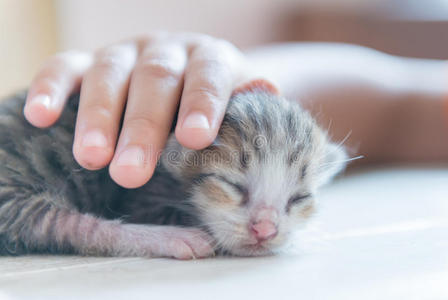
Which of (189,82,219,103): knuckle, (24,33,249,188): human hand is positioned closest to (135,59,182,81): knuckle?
(24,33,249,188): human hand

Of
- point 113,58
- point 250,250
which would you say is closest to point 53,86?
point 113,58

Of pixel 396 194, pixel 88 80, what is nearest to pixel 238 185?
pixel 88 80

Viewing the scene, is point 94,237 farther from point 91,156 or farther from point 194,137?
point 194,137

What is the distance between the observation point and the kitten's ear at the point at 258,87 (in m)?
1.44

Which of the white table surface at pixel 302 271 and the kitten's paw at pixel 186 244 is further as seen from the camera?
the kitten's paw at pixel 186 244

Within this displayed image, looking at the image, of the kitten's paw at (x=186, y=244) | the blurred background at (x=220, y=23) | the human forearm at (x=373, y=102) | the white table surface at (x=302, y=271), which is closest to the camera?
the white table surface at (x=302, y=271)

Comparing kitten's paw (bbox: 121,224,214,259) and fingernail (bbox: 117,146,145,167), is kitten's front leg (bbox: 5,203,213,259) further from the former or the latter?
→ fingernail (bbox: 117,146,145,167)

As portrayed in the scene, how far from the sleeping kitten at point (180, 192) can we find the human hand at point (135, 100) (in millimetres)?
74

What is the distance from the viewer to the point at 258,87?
146 centimetres

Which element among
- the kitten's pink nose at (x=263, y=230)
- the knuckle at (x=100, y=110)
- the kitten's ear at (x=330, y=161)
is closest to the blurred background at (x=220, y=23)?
the knuckle at (x=100, y=110)

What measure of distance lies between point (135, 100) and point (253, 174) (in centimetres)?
40

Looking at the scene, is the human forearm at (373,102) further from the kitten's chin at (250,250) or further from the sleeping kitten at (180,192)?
the kitten's chin at (250,250)

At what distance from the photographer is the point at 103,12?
3951 mm

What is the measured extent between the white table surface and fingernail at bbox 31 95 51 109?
43 centimetres
